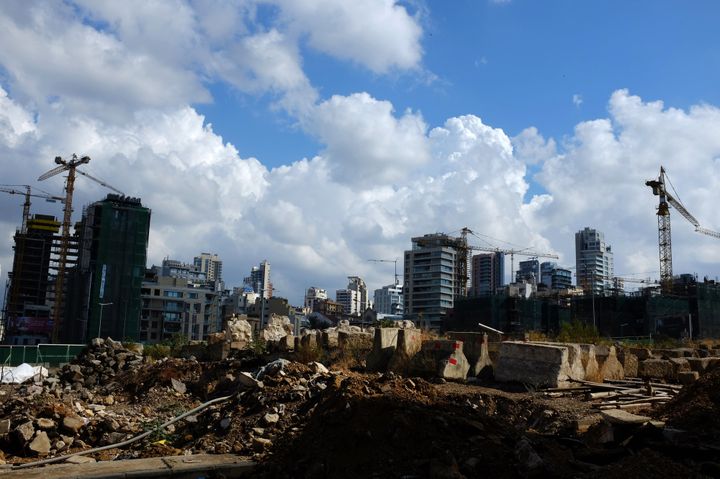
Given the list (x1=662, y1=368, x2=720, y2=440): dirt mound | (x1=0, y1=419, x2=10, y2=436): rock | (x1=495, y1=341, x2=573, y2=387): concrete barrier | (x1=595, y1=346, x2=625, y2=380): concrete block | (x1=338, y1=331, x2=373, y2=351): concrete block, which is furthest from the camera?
(x1=338, y1=331, x2=373, y2=351): concrete block

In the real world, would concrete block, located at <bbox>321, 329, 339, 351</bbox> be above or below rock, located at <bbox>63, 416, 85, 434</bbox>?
above

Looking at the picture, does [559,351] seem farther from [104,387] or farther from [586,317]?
[586,317]

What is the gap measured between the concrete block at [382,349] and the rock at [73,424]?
19.2 feet

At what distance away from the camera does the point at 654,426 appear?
754cm

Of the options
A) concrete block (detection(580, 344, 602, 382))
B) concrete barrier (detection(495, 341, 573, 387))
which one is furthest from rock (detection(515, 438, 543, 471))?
concrete block (detection(580, 344, 602, 382))

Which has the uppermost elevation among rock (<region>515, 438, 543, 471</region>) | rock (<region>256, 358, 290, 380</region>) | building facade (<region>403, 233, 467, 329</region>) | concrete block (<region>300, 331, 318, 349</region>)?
building facade (<region>403, 233, 467, 329</region>)

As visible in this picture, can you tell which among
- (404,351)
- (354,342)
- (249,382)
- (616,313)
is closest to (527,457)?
(249,382)

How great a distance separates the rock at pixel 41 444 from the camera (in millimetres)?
9695

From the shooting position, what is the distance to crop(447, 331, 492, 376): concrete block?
12867mm

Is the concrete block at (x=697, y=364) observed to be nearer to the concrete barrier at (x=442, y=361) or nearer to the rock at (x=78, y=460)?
the concrete barrier at (x=442, y=361)

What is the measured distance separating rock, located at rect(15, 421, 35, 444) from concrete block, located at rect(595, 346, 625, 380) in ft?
33.9

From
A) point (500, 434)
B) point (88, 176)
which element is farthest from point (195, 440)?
point (88, 176)

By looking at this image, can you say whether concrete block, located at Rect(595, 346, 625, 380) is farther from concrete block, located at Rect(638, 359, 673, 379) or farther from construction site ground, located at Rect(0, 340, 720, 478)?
construction site ground, located at Rect(0, 340, 720, 478)

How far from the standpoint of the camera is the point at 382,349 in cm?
1383
